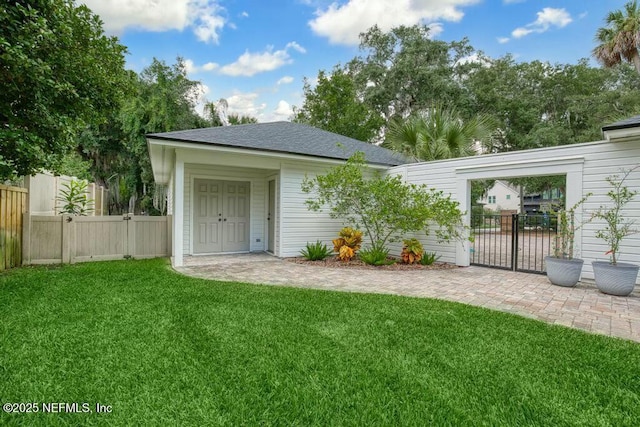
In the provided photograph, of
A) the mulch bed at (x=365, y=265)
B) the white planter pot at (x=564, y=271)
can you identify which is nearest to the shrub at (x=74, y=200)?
the mulch bed at (x=365, y=265)

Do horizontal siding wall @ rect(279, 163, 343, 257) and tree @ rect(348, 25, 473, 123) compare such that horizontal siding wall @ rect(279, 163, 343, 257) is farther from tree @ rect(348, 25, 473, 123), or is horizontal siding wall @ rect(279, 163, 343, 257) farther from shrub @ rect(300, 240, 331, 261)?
tree @ rect(348, 25, 473, 123)

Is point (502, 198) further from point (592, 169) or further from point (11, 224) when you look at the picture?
point (11, 224)

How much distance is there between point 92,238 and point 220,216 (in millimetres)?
2982

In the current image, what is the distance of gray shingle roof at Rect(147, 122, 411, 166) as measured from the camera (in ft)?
23.9

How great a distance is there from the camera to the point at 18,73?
391cm

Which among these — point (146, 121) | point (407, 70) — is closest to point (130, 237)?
point (146, 121)

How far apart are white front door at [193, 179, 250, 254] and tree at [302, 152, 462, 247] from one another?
2.33 meters

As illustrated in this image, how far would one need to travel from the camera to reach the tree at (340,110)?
20.9 meters

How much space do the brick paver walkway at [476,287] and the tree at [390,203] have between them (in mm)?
1129

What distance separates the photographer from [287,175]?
842 cm

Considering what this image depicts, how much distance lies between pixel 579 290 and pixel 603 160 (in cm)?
234

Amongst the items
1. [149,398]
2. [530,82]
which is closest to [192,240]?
[149,398]

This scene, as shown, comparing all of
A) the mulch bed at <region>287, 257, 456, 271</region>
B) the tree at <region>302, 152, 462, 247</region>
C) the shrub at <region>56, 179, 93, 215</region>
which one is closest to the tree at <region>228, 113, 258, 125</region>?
the shrub at <region>56, 179, 93, 215</region>

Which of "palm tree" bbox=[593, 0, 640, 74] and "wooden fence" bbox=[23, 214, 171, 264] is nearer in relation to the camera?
"wooden fence" bbox=[23, 214, 171, 264]
